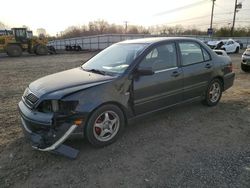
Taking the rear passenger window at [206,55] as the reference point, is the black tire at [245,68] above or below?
below

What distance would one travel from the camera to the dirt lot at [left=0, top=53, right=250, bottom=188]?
2.87 meters

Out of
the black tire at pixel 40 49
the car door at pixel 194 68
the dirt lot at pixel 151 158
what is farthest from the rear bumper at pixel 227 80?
the black tire at pixel 40 49

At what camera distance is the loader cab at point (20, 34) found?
81.8ft

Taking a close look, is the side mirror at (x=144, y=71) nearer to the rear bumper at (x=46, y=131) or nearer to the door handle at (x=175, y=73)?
the door handle at (x=175, y=73)

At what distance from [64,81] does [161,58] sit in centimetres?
175

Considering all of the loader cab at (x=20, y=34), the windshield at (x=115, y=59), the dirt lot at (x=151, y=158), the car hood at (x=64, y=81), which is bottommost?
the dirt lot at (x=151, y=158)

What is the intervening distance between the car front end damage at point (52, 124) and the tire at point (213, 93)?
10.3 feet

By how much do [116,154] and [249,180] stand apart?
1737 millimetres

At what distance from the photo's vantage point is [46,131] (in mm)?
3182

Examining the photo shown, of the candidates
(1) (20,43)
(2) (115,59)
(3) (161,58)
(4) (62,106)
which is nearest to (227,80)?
(3) (161,58)

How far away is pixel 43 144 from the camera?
3.14 meters

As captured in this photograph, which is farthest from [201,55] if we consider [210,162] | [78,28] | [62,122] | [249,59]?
[78,28]

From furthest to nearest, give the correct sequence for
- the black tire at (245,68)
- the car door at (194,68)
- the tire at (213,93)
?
1. the black tire at (245,68)
2. the tire at (213,93)
3. the car door at (194,68)

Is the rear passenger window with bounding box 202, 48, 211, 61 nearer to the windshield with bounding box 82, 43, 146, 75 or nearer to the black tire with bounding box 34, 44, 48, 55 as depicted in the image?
the windshield with bounding box 82, 43, 146, 75
